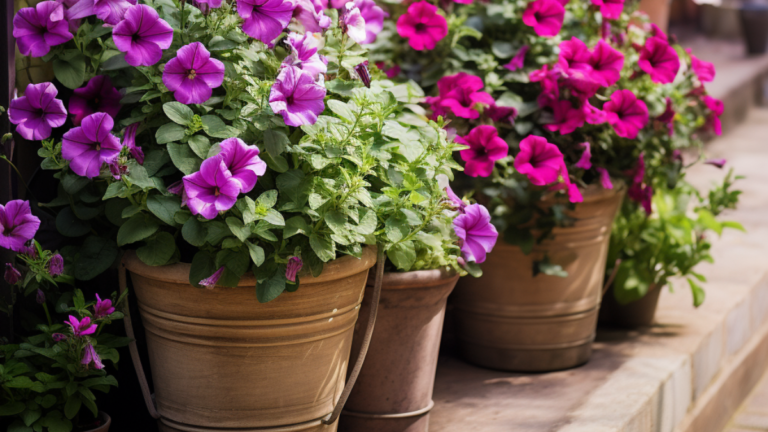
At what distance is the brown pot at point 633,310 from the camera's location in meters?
2.35

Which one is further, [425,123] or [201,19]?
[425,123]

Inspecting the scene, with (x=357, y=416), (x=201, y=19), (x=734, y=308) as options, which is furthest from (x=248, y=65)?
(x=734, y=308)

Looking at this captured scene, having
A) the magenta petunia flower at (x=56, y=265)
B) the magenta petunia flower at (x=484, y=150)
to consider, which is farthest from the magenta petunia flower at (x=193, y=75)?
the magenta petunia flower at (x=484, y=150)

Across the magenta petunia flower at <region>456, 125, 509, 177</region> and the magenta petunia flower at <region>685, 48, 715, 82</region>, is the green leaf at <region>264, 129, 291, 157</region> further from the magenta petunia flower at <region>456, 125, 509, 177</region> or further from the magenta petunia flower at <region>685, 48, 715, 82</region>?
the magenta petunia flower at <region>685, 48, 715, 82</region>

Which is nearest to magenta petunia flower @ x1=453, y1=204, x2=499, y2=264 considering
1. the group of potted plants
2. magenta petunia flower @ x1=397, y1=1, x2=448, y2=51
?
the group of potted plants

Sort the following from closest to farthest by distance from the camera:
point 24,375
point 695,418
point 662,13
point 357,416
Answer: point 24,375
point 357,416
point 695,418
point 662,13

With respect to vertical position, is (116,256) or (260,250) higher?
(260,250)

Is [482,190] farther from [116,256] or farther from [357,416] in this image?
[116,256]

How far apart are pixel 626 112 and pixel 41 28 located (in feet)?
3.99

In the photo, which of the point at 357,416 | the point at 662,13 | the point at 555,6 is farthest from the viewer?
the point at 662,13

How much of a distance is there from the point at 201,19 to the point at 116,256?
1.38ft

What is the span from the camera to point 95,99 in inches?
54.2

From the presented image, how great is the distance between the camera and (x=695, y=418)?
2160 mm

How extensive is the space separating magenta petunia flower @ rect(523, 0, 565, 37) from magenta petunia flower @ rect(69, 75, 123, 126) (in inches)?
36.1
